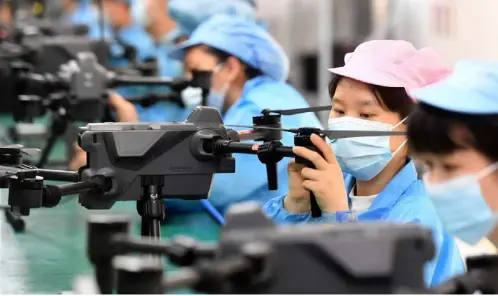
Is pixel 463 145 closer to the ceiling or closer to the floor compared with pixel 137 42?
closer to the ceiling

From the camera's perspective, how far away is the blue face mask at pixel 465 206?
1518 mm

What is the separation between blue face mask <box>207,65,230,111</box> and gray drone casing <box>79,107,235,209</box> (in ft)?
5.42

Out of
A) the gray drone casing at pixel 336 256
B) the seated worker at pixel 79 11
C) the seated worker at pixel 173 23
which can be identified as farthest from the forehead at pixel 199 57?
the seated worker at pixel 79 11

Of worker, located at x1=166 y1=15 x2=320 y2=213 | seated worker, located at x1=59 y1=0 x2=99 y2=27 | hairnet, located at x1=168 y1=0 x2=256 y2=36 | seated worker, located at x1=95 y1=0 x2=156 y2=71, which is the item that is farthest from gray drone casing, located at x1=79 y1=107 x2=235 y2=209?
seated worker, located at x1=59 y1=0 x2=99 y2=27

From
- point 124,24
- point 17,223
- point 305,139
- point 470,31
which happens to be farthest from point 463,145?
point 124,24

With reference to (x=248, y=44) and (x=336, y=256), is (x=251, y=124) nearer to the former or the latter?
(x=248, y=44)

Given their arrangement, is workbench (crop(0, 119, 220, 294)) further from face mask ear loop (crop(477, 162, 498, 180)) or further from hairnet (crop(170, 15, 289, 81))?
face mask ear loop (crop(477, 162, 498, 180))

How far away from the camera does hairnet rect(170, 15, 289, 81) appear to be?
3.56 m

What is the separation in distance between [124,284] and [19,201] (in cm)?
81

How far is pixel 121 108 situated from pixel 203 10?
1.11 m

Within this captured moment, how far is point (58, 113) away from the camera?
13.3ft

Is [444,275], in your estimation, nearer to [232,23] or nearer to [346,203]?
[346,203]

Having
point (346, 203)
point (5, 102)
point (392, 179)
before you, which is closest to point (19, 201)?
point (346, 203)

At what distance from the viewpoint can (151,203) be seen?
1993 millimetres
